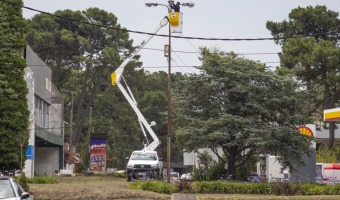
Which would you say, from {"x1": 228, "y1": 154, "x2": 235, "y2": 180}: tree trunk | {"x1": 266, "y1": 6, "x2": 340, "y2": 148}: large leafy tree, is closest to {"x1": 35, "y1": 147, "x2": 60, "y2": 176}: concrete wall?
{"x1": 266, "y1": 6, "x2": 340, "y2": 148}: large leafy tree

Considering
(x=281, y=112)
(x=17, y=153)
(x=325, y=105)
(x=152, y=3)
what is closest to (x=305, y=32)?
(x=325, y=105)

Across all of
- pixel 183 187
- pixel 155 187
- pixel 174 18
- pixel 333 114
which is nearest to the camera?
pixel 183 187

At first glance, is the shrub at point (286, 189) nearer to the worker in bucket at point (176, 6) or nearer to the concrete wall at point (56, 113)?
the worker in bucket at point (176, 6)

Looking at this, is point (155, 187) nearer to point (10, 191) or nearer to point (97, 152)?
Answer: point (10, 191)

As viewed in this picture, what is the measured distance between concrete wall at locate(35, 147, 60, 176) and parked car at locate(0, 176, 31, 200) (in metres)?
41.8

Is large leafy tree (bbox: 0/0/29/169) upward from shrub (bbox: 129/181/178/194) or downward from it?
upward

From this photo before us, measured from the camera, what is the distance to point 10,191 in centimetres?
1791

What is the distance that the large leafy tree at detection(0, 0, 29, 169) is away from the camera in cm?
3616

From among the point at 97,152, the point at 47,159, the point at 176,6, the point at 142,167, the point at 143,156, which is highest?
the point at 176,6

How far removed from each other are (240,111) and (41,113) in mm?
22634

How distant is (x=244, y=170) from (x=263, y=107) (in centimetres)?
468

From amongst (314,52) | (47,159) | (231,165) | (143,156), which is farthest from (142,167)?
(47,159)

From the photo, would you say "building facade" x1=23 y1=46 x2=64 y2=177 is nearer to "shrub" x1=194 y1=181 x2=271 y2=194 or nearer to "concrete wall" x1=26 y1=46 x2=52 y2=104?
"concrete wall" x1=26 y1=46 x2=52 y2=104

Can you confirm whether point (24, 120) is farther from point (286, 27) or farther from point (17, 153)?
point (286, 27)
